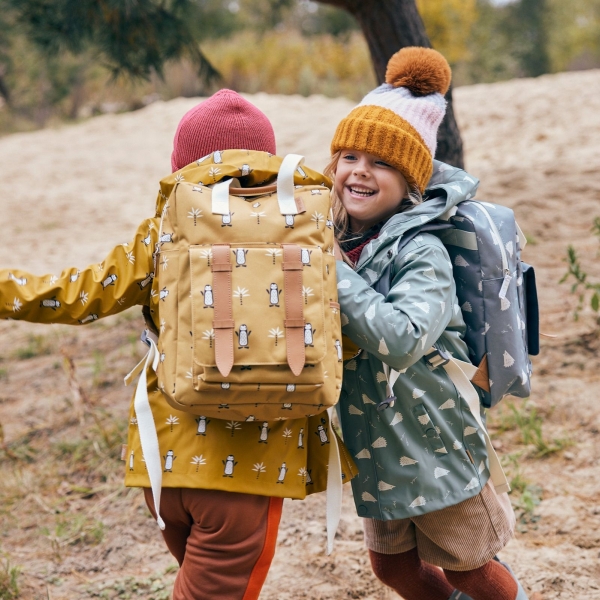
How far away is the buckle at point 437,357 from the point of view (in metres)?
1.70

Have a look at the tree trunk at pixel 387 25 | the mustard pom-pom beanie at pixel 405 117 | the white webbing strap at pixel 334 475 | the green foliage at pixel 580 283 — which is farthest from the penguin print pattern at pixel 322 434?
the tree trunk at pixel 387 25

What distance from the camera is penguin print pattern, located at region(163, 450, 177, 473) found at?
1.61m

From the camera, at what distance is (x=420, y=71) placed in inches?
73.7

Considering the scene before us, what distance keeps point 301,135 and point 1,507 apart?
7.10 meters

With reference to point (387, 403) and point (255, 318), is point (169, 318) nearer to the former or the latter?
point (255, 318)

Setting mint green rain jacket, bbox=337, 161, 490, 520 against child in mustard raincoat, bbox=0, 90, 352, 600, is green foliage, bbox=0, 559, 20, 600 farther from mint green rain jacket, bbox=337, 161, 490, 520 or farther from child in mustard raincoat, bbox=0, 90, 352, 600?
mint green rain jacket, bbox=337, 161, 490, 520

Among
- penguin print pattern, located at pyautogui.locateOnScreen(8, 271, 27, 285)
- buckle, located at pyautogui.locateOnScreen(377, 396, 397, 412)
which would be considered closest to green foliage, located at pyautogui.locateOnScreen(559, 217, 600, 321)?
buckle, located at pyautogui.locateOnScreen(377, 396, 397, 412)

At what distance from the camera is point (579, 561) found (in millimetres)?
2531

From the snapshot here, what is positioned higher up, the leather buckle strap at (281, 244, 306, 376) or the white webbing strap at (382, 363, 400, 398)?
the leather buckle strap at (281, 244, 306, 376)

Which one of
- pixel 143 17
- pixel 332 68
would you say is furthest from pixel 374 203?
pixel 332 68

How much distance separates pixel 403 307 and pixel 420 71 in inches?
26.0

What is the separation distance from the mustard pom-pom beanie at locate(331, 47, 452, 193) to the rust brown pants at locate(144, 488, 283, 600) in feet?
2.74

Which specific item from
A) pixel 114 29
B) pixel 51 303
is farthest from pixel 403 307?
pixel 114 29

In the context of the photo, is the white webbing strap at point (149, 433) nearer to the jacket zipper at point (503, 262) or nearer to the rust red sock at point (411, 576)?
the rust red sock at point (411, 576)
